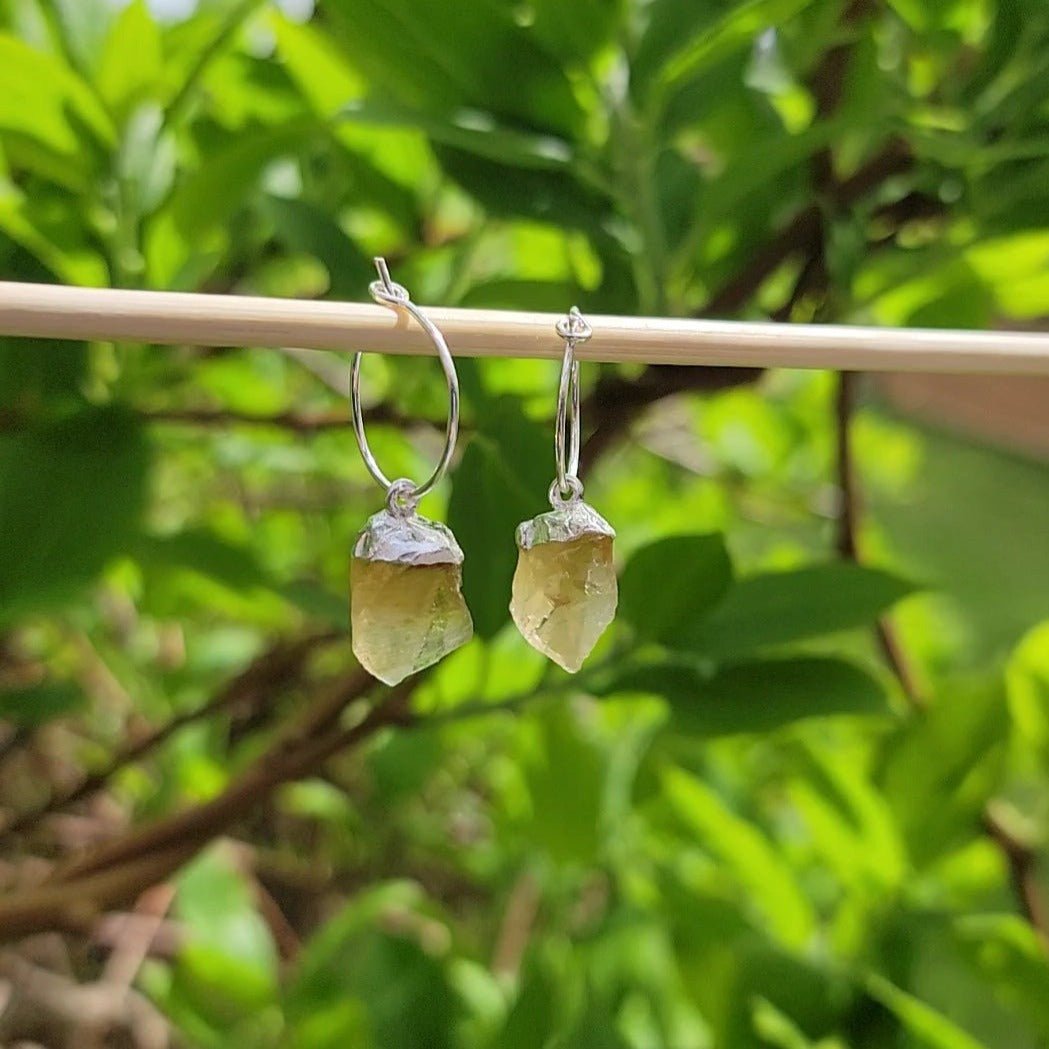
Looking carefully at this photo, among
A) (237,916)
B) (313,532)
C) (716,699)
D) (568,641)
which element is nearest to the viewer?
(568,641)

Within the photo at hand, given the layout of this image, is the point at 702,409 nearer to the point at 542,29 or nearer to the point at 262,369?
the point at 262,369

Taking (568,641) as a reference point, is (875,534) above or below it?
below

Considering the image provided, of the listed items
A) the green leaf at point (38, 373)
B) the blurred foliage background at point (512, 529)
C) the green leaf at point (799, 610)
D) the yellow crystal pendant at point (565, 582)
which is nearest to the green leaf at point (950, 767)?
the blurred foliage background at point (512, 529)

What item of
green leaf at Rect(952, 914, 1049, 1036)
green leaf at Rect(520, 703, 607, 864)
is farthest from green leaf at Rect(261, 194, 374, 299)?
green leaf at Rect(952, 914, 1049, 1036)

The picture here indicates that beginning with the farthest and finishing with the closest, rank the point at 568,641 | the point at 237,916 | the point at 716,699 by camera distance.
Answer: the point at 237,916, the point at 716,699, the point at 568,641

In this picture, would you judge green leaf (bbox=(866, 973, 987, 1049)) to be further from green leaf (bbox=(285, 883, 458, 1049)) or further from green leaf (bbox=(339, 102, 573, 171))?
green leaf (bbox=(339, 102, 573, 171))

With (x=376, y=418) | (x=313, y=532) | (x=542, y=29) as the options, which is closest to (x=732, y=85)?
(x=542, y=29)

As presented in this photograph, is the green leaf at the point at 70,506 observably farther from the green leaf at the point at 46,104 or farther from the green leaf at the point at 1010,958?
the green leaf at the point at 1010,958

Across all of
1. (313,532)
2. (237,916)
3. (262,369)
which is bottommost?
(237,916)
